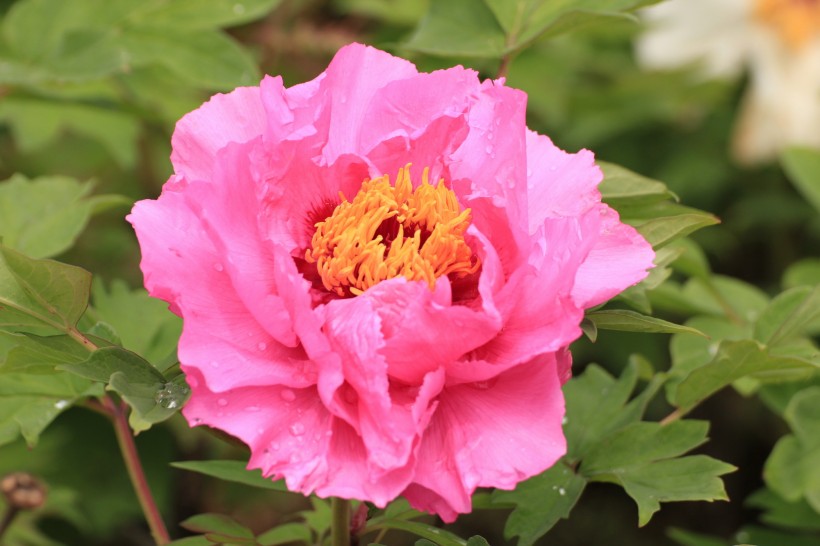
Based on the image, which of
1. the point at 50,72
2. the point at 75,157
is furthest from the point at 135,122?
the point at 50,72

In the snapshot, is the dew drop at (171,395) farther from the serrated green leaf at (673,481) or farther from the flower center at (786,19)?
the flower center at (786,19)

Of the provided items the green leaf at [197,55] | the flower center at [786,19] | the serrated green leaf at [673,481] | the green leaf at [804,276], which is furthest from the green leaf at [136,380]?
the flower center at [786,19]

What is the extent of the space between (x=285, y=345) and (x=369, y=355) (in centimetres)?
7

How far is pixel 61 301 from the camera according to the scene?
829mm

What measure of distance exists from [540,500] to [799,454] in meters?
0.39

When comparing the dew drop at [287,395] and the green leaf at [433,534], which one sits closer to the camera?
the dew drop at [287,395]

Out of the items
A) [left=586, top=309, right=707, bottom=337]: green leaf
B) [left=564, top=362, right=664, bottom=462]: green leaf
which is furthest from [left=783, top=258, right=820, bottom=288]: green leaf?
[left=586, top=309, right=707, bottom=337]: green leaf

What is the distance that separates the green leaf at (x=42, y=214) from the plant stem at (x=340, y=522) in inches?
17.3

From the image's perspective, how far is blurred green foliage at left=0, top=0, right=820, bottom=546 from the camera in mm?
909

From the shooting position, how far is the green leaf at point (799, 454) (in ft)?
3.78

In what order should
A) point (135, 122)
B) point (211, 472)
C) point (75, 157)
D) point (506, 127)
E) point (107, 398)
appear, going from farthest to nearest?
point (75, 157), point (135, 122), point (107, 398), point (211, 472), point (506, 127)

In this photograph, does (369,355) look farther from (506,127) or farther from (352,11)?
(352,11)

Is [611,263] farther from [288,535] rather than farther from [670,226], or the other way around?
[288,535]

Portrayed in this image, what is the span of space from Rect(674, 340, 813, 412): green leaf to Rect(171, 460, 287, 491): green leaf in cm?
37
